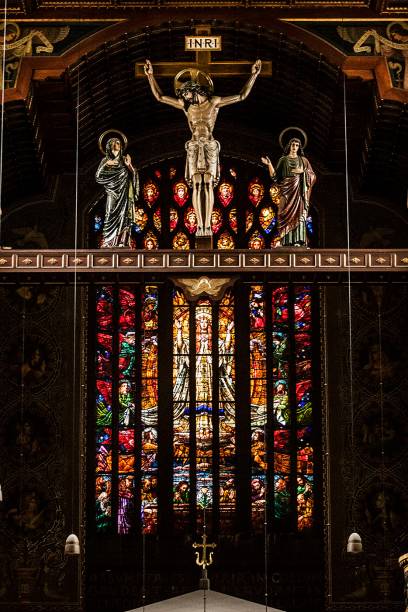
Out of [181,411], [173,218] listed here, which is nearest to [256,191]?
[173,218]

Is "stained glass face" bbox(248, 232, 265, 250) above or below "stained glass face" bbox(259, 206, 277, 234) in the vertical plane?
below

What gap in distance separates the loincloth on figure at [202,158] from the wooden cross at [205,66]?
38.1 inches

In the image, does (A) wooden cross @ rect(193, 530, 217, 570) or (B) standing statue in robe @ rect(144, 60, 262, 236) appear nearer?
(B) standing statue in robe @ rect(144, 60, 262, 236)

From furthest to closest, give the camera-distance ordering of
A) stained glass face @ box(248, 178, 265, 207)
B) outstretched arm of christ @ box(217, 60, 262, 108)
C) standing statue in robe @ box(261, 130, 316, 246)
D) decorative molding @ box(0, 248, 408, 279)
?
1. stained glass face @ box(248, 178, 265, 207)
2. standing statue in robe @ box(261, 130, 316, 246)
3. decorative molding @ box(0, 248, 408, 279)
4. outstretched arm of christ @ box(217, 60, 262, 108)

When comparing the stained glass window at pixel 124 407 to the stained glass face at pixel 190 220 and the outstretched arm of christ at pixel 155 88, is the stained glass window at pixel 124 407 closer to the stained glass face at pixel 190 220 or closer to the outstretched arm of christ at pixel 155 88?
the stained glass face at pixel 190 220

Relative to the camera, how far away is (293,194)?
71.8 feet

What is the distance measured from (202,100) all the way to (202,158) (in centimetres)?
82

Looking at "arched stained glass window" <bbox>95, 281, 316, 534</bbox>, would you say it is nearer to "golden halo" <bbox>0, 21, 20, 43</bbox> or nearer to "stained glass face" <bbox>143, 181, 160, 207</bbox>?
"stained glass face" <bbox>143, 181, 160, 207</bbox>

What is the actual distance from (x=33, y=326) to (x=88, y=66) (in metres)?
4.77

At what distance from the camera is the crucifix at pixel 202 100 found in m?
21.2

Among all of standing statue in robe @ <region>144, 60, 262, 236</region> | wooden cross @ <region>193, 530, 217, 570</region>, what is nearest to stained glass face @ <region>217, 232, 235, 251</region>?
→ standing statue in robe @ <region>144, 60, 262, 236</region>

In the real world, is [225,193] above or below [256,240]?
above

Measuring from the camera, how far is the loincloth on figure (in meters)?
21.3

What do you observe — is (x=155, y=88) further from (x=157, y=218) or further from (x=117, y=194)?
(x=157, y=218)
